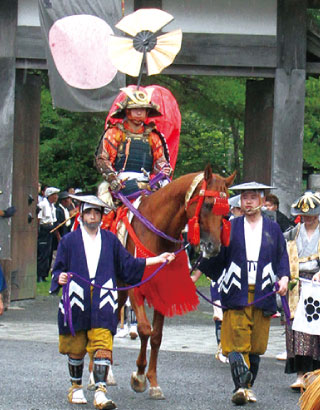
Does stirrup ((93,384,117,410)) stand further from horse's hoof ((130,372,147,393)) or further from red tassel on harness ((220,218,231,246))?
red tassel on harness ((220,218,231,246))

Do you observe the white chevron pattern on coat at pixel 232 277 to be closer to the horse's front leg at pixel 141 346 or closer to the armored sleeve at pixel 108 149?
the horse's front leg at pixel 141 346

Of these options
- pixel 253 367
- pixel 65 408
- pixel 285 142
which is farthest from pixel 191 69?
pixel 65 408

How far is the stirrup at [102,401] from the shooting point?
7.19 meters

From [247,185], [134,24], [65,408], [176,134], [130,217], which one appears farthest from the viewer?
[176,134]

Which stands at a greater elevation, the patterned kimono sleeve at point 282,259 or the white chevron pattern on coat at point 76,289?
the patterned kimono sleeve at point 282,259

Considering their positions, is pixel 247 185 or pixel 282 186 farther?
pixel 282 186

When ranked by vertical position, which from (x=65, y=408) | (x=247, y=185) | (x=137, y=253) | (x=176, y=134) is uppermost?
(x=176, y=134)

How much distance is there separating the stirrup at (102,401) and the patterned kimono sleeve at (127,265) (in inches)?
34.6

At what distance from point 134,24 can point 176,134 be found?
5.43 ft

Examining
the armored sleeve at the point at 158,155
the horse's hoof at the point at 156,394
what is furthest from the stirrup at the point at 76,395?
the armored sleeve at the point at 158,155

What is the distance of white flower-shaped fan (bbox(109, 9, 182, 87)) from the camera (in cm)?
980

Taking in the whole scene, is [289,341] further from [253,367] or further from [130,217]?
[130,217]

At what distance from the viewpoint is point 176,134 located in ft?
36.6

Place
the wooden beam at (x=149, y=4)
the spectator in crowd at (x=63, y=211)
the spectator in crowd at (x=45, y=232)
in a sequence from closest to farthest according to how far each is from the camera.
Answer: the wooden beam at (x=149, y=4) < the spectator in crowd at (x=45, y=232) < the spectator in crowd at (x=63, y=211)
